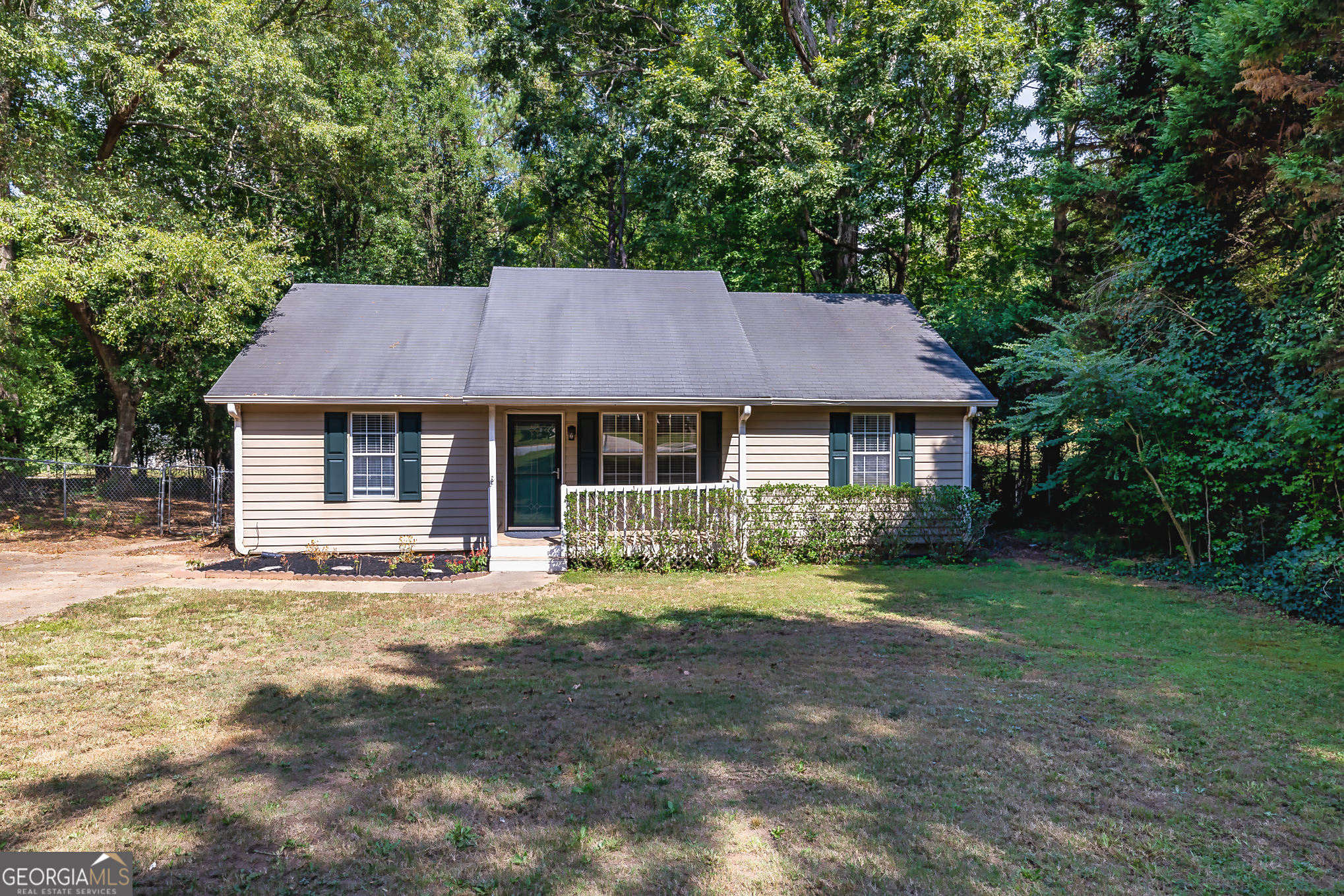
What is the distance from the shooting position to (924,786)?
3863 mm

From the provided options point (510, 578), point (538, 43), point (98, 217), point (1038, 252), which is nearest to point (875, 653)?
point (510, 578)

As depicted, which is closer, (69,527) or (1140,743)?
(1140,743)

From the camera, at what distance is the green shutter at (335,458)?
1191cm

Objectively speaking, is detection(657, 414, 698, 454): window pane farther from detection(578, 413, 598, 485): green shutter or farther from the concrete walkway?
the concrete walkway

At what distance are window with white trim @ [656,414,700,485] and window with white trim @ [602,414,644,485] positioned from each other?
36cm

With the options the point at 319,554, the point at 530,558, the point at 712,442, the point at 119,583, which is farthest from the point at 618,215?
the point at 119,583

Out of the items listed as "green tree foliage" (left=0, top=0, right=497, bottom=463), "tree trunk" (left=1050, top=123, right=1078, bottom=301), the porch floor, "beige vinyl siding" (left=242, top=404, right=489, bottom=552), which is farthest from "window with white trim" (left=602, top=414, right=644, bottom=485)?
"tree trunk" (left=1050, top=123, right=1078, bottom=301)

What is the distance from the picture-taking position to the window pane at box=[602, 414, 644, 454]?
40.9 ft

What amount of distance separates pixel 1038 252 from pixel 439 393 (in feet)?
42.9

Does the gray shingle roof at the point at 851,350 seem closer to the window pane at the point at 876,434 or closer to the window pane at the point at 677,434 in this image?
the window pane at the point at 876,434

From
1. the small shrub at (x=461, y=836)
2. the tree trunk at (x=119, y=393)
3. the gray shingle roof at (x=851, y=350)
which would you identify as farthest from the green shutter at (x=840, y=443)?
the tree trunk at (x=119, y=393)

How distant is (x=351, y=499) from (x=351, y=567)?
157cm

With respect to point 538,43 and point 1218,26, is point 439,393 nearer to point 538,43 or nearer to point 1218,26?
point 1218,26

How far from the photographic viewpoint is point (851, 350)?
1387cm
